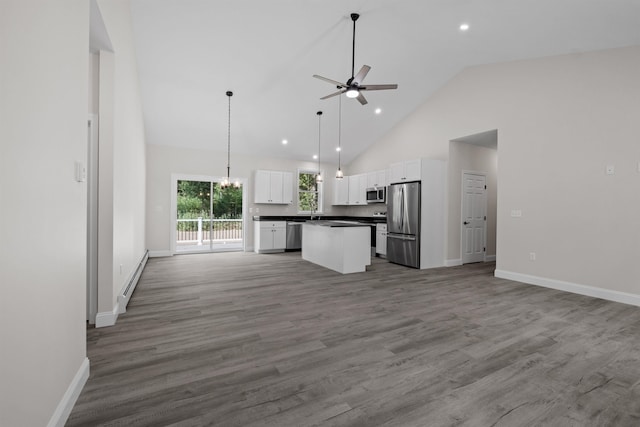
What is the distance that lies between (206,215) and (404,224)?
17.9ft

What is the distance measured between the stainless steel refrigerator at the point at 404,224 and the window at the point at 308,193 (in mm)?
3234

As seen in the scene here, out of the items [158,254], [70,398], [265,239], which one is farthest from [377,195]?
[70,398]

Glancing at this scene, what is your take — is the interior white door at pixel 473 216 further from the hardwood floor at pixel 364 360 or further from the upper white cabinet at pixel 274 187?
the upper white cabinet at pixel 274 187

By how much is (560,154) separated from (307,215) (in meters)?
6.28

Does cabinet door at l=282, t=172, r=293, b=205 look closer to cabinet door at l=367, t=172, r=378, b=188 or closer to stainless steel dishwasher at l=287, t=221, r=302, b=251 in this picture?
stainless steel dishwasher at l=287, t=221, r=302, b=251

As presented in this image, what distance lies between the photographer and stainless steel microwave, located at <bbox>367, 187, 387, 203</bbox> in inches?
304

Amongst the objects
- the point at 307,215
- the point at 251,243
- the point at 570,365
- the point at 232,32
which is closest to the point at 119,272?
the point at 232,32

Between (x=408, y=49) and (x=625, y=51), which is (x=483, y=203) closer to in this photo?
(x=625, y=51)

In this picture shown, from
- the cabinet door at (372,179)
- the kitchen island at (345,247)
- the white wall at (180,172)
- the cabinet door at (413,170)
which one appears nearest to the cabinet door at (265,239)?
the white wall at (180,172)

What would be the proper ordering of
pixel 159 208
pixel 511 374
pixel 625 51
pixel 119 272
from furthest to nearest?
pixel 159 208 → pixel 625 51 → pixel 119 272 → pixel 511 374

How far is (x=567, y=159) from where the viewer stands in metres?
4.31

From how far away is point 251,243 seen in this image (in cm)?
832

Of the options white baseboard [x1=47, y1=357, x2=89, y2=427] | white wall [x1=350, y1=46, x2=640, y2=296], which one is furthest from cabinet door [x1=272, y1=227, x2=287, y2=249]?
white baseboard [x1=47, y1=357, x2=89, y2=427]

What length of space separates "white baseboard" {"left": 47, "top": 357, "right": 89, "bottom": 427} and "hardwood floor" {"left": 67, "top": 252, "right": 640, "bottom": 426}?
47mm
